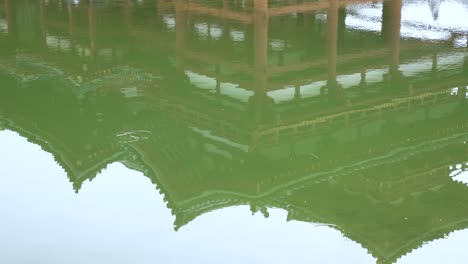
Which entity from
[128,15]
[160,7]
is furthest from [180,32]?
[160,7]

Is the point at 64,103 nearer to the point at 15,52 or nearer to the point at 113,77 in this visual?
the point at 113,77

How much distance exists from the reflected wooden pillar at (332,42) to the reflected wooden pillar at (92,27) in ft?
17.3

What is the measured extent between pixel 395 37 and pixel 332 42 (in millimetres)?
1688

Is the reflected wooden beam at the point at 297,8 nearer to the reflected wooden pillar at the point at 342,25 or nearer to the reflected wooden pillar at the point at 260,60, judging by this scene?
the reflected wooden pillar at the point at 260,60

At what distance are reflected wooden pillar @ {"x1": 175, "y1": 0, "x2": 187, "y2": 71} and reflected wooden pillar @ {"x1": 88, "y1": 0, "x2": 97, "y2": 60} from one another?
1925mm

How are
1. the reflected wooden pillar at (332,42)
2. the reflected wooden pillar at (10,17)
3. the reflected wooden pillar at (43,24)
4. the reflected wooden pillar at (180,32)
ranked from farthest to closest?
the reflected wooden pillar at (10,17) → the reflected wooden pillar at (43,24) → the reflected wooden pillar at (180,32) → the reflected wooden pillar at (332,42)

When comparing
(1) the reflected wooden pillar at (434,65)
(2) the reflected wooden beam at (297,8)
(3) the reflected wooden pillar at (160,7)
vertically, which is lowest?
(1) the reflected wooden pillar at (434,65)

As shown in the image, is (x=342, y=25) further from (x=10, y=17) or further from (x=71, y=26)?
(x=10, y=17)

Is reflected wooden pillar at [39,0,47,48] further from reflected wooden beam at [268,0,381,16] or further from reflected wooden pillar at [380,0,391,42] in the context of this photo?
reflected wooden pillar at [380,0,391,42]

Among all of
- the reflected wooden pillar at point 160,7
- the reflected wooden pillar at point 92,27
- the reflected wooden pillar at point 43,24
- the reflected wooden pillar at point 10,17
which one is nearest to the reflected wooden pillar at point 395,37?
the reflected wooden pillar at point 160,7

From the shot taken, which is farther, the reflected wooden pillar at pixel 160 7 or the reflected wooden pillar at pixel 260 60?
the reflected wooden pillar at pixel 160 7

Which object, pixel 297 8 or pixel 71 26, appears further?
pixel 71 26

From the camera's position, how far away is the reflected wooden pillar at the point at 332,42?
16445mm

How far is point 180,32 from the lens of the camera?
19.1 metres
